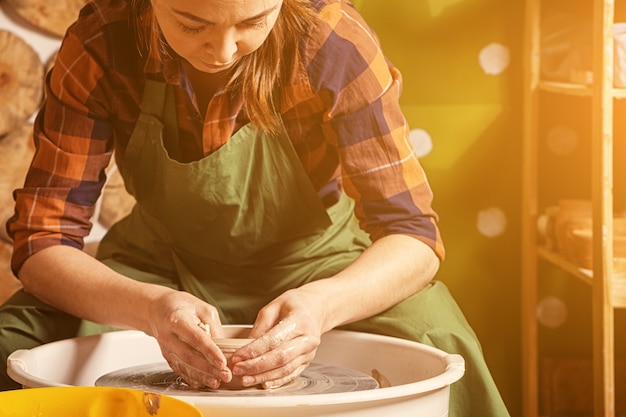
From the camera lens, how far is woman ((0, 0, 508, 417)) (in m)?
1.27

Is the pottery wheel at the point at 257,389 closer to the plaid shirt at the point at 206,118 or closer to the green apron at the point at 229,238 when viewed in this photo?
the green apron at the point at 229,238

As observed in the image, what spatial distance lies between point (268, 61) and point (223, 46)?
0.15 metres

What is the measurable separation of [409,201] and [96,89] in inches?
19.5

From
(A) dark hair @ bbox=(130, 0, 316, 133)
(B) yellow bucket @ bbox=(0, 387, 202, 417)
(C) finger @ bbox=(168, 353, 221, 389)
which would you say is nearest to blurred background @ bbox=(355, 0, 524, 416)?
(A) dark hair @ bbox=(130, 0, 316, 133)

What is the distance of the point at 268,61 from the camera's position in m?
1.34

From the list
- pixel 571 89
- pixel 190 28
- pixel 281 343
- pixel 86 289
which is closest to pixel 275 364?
pixel 281 343

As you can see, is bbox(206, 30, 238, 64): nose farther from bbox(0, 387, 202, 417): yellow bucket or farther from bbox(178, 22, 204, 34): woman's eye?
bbox(0, 387, 202, 417): yellow bucket

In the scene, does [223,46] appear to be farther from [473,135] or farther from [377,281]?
[473,135]

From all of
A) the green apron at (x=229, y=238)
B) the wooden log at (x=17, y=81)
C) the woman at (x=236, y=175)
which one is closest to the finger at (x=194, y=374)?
the woman at (x=236, y=175)

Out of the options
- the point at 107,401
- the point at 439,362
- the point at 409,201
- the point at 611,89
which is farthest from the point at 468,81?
the point at 107,401

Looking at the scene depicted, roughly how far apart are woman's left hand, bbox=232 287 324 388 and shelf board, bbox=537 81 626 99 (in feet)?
2.43

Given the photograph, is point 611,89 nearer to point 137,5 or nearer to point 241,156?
point 241,156

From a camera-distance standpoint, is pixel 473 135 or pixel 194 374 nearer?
pixel 194 374

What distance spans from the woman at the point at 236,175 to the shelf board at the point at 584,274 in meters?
0.37
